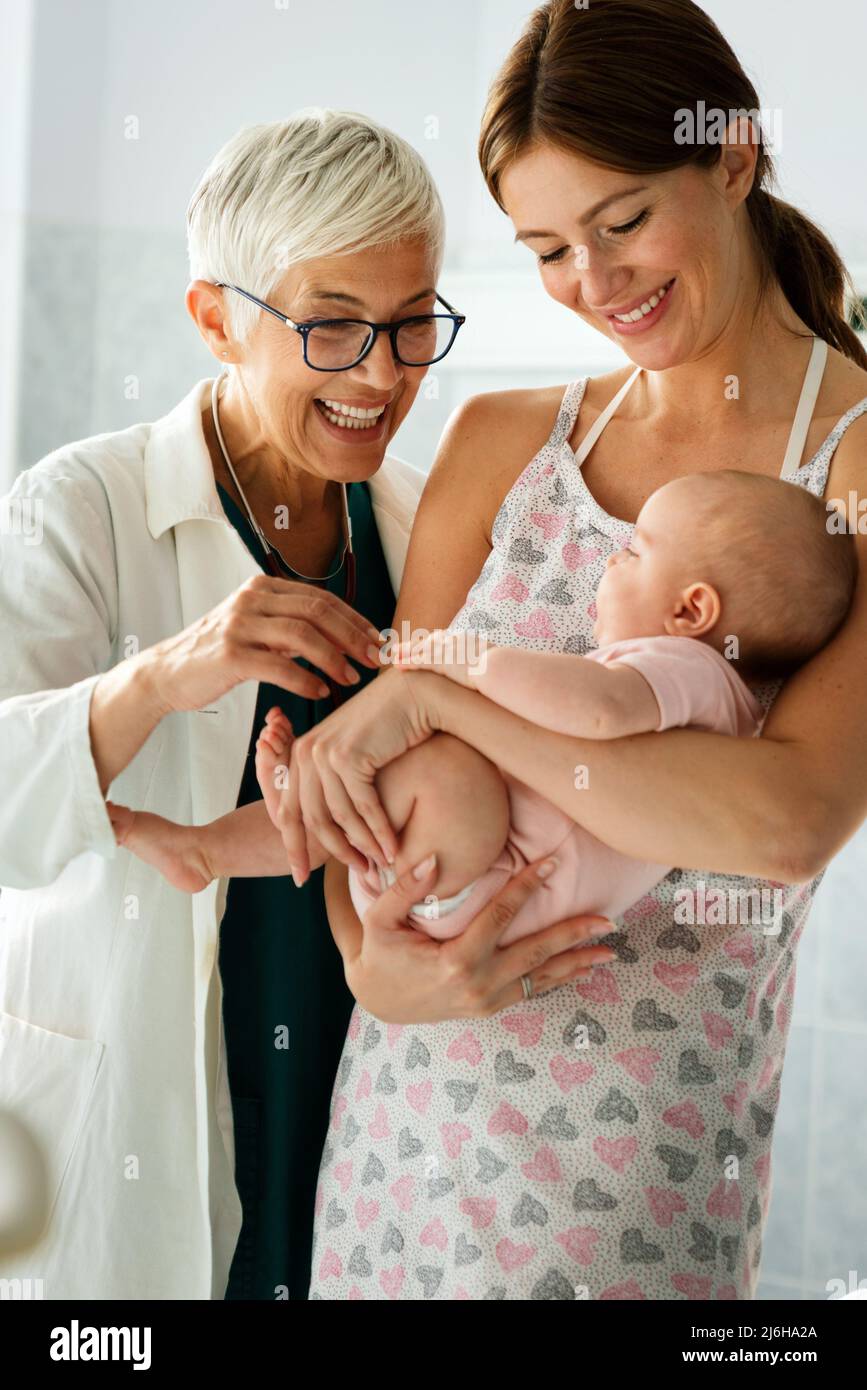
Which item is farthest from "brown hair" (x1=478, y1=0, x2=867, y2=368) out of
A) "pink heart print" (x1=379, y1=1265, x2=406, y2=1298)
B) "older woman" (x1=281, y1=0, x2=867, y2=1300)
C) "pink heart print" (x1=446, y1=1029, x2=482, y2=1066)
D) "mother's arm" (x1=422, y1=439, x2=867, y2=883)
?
"pink heart print" (x1=379, y1=1265, x2=406, y2=1298)

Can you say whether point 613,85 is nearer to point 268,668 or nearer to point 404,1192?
point 268,668

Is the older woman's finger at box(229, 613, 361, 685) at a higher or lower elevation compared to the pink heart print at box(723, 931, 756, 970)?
higher

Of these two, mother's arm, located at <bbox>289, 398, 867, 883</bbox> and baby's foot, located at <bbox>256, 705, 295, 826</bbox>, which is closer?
mother's arm, located at <bbox>289, 398, 867, 883</bbox>

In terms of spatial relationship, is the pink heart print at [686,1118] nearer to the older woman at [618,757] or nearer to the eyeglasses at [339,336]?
the older woman at [618,757]

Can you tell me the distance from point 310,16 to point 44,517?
2.11m

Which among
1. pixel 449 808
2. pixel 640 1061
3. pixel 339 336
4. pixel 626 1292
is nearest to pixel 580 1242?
pixel 626 1292

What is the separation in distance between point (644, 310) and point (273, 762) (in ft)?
1.97

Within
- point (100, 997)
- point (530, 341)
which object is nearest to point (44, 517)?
point (100, 997)

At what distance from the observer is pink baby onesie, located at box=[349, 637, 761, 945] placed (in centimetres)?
127

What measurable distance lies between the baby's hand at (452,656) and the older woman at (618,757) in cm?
2

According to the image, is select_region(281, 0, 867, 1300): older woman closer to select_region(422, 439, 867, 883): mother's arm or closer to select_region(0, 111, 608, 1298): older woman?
select_region(422, 439, 867, 883): mother's arm

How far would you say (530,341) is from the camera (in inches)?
116
